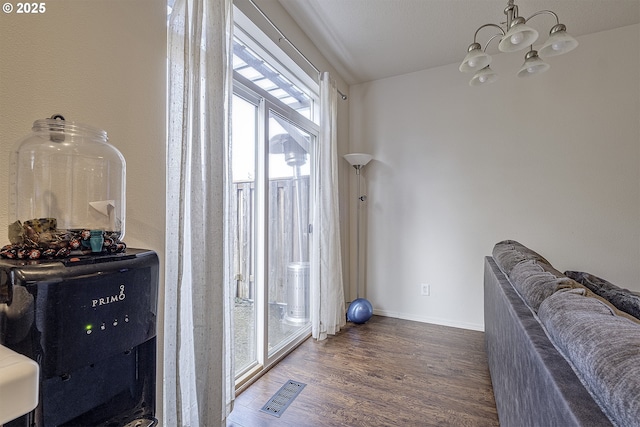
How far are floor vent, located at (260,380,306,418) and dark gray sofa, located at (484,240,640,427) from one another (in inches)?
46.0

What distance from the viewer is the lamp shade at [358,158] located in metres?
3.19

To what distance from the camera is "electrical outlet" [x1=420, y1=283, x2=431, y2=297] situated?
3.20 meters

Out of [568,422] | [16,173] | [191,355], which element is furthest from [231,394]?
[568,422]

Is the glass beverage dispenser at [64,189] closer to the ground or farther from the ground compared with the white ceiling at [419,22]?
closer to the ground

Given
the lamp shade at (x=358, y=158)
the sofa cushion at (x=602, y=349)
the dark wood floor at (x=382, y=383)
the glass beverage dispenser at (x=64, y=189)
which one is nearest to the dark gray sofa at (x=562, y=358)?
the sofa cushion at (x=602, y=349)

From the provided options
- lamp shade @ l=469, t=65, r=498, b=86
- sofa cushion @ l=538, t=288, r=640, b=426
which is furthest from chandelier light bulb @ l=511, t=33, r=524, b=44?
sofa cushion @ l=538, t=288, r=640, b=426

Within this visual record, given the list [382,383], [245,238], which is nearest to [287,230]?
[245,238]

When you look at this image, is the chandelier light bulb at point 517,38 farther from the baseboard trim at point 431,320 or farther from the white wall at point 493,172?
the baseboard trim at point 431,320

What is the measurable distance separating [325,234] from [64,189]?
6.80 ft

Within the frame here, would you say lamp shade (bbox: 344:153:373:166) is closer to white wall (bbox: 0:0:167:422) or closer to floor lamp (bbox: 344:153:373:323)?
floor lamp (bbox: 344:153:373:323)

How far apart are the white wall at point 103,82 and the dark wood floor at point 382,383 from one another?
2.82 ft

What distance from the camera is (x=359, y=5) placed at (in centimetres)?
224

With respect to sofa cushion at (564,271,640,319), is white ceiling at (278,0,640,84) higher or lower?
higher
